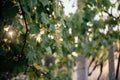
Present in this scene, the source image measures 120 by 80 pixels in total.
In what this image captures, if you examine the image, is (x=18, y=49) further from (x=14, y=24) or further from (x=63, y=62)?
(x=63, y=62)

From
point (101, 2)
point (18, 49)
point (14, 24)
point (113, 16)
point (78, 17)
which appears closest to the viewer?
point (14, 24)

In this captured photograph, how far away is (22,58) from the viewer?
6.11 ft

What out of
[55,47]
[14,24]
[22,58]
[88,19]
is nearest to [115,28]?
[88,19]

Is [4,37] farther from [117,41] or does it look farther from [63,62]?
[117,41]

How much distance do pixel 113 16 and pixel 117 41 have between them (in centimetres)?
46

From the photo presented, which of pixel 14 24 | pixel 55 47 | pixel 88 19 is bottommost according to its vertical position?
pixel 14 24

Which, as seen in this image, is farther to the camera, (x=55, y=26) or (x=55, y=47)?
(x=55, y=47)

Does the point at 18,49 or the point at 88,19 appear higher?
the point at 88,19

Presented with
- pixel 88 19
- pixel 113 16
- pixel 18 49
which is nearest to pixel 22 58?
pixel 18 49

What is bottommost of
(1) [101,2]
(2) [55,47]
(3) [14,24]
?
(3) [14,24]

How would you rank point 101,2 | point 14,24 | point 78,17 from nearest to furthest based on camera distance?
1. point 14,24
2. point 101,2
3. point 78,17

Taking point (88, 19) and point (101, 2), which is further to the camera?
point (88, 19)

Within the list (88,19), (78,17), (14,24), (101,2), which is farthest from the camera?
(88,19)

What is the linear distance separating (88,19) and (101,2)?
0.66 meters
